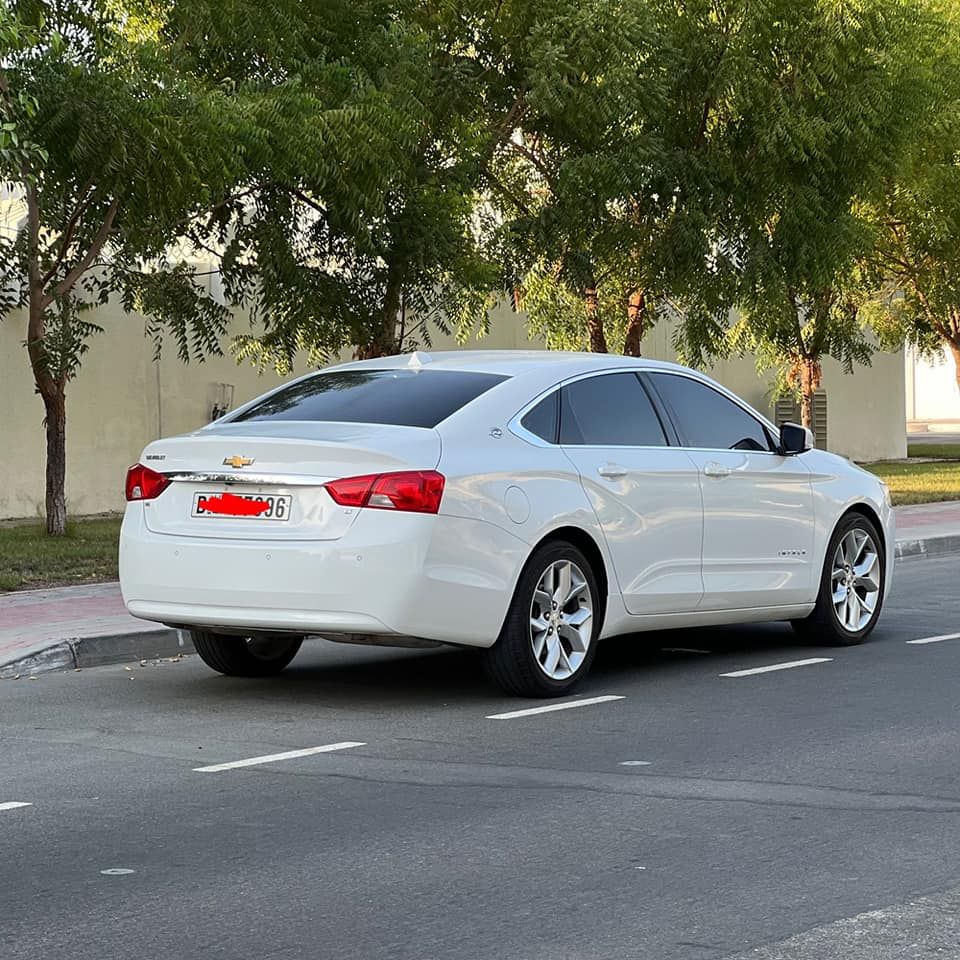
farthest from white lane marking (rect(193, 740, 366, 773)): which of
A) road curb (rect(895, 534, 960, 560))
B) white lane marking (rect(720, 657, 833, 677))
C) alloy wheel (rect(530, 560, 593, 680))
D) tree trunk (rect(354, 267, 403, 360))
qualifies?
tree trunk (rect(354, 267, 403, 360))

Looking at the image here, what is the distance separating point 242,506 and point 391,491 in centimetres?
75

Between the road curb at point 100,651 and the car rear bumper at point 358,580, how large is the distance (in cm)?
174

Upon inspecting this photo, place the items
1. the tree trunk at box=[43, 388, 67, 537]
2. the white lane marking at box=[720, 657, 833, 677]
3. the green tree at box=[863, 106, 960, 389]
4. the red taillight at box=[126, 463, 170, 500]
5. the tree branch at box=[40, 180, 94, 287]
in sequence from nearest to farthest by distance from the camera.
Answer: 1. the red taillight at box=[126, 463, 170, 500]
2. the white lane marking at box=[720, 657, 833, 677]
3. the tree branch at box=[40, 180, 94, 287]
4. the tree trunk at box=[43, 388, 67, 537]
5. the green tree at box=[863, 106, 960, 389]

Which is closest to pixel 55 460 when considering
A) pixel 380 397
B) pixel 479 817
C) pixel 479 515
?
pixel 380 397

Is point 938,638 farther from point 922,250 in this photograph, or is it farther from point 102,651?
point 922,250

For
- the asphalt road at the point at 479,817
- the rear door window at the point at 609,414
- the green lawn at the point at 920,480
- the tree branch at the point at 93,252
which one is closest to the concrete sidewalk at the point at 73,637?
the asphalt road at the point at 479,817

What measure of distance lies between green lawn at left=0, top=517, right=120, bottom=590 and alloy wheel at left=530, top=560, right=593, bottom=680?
6.03 meters

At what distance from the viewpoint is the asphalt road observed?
5047 millimetres

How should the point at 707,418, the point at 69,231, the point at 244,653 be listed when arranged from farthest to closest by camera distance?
the point at 69,231 < the point at 707,418 < the point at 244,653

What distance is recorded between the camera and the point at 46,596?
13.2 metres

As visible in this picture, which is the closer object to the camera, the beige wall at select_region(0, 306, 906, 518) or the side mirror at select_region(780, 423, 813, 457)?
the side mirror at select_region(780, 423, 813, 457)

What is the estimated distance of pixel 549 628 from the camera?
9008mm

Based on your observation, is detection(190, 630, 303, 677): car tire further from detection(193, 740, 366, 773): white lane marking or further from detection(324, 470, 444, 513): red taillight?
detection(193, 740, 366, 773): white lane marking

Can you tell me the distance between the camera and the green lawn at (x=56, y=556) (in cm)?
1437
